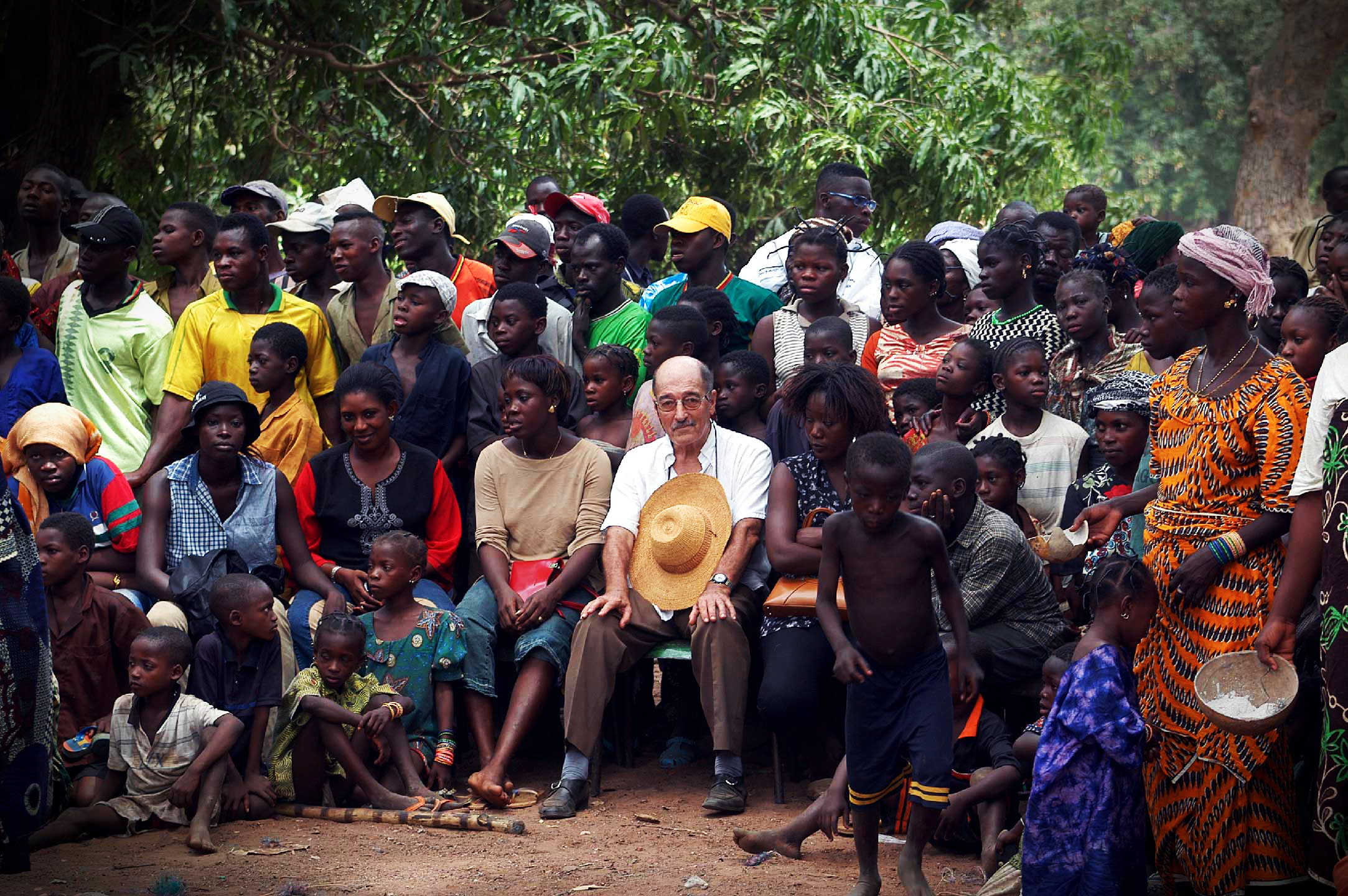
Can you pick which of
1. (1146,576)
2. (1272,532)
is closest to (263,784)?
(1146,576)

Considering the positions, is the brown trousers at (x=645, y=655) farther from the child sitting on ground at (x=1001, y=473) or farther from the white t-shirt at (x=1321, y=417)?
the white t-shirt at (x=1321, y=417)

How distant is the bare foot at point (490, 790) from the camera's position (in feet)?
20.4

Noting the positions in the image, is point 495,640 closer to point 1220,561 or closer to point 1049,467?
point 1049,467

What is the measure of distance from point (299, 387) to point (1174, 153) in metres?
22.9

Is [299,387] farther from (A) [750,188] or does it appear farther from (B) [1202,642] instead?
(A) [750,188]

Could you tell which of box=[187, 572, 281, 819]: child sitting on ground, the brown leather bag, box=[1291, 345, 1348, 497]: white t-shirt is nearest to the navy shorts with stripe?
the brown leather bag

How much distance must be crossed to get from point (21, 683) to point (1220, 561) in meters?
3.76

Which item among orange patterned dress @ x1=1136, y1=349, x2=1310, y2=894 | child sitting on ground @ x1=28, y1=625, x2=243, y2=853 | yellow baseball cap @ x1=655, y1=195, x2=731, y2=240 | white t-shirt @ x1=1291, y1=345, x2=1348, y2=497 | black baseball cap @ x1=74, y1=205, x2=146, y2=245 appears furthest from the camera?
yellow baseball cap @ x1=655, y1=195, x2=731, y2=240

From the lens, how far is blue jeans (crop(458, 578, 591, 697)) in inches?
258

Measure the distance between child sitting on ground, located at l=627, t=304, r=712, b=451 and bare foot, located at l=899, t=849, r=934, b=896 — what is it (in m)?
2.65

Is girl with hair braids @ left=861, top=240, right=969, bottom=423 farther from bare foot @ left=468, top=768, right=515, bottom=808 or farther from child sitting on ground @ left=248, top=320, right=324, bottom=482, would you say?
child sitting on ground @ left=248, top=320, right=324, bottom=482

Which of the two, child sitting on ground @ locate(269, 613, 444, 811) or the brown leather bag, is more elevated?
the brown leather bag

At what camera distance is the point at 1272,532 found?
4809 millimetres


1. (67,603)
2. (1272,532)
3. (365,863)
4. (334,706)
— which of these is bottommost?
(365,863)
